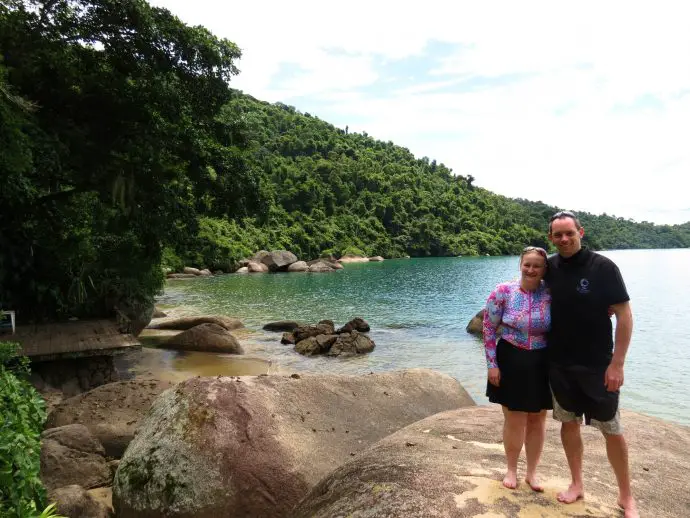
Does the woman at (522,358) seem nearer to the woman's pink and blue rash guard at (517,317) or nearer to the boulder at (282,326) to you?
the woman's pink and blue rash guard at (517,317)

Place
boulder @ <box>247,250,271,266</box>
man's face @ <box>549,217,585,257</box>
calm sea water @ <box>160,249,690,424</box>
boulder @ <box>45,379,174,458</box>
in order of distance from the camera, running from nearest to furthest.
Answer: man's face @ <box>549,217,585,257</box> → boulder @ <box>45,379,174,458</box> → calm sea water @ <box>160,249,690,424</box> → boulder @ <box>247,250,271,266</box>

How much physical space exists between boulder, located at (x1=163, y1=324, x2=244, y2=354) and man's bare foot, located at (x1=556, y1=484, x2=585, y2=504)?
50.0 feet

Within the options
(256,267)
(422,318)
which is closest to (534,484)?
(422,318)

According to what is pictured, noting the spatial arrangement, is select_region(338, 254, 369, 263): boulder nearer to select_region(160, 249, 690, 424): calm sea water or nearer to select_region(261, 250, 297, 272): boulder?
select_region(261, 250, 297, 272): boulder

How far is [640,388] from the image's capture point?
50.9 feet

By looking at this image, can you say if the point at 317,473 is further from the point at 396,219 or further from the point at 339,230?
the point at 396,219

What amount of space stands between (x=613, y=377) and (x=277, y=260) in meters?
63.9

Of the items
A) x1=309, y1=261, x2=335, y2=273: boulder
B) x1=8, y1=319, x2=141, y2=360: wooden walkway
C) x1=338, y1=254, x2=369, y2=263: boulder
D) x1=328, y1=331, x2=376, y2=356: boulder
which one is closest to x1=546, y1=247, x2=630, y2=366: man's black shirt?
x1=8, y1=319, x2=141, y2=360: wooden walkway

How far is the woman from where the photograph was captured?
Answer: 3.98 m

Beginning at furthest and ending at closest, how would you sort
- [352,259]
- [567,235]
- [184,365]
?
1. [352,259]
2. [184,365]
3. [567,235]

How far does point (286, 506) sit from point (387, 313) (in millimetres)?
24879

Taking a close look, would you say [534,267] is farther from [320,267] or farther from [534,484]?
[320,267]

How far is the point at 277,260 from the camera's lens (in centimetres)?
6675

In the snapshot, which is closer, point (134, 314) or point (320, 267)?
point (134, 314)
